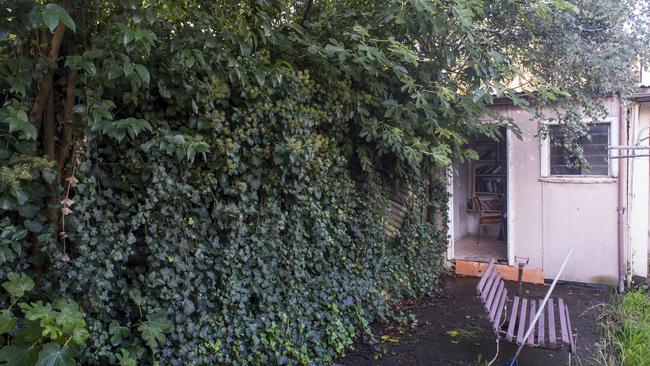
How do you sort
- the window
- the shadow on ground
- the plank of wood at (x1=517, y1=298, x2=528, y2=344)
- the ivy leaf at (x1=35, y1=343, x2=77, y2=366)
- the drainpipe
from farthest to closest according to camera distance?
the window
the drainpipe
the shadow on ground
the plank of wood at (x1=517, y1=298, x2=528, y2=344)
the ivy leaf at (x1=35, y1=343, x2=77, y2=366)

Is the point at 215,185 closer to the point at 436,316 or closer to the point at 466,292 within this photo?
the point at 436,316

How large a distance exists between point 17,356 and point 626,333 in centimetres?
478

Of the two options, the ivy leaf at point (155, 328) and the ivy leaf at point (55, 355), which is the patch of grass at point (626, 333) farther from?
the ivy leaf at point (55, 355)

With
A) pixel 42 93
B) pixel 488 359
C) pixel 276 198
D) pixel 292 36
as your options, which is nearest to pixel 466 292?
pixel 488 359

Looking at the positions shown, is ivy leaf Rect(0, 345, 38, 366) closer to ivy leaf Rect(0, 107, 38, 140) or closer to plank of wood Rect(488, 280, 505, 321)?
ivy leaf Rect(0, 107, 38, 140)


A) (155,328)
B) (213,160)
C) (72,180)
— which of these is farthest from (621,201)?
(72,180)

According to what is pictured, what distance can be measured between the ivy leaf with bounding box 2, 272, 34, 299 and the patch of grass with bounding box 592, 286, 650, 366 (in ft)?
13.3

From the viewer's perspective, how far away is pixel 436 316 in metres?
5.39

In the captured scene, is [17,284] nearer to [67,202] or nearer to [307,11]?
[67,202]

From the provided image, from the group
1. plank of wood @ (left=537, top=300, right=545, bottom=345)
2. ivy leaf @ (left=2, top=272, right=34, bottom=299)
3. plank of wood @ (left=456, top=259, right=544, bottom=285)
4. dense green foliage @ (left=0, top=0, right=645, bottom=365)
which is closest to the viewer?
ivy leaf @ (left=2, top=272, right=34, bottom=299)

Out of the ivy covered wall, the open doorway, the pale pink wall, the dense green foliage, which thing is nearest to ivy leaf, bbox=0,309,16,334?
the dense green foliage

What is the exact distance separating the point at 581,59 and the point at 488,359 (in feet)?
11.9

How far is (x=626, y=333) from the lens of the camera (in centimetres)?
424

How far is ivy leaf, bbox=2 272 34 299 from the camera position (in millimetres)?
2227
